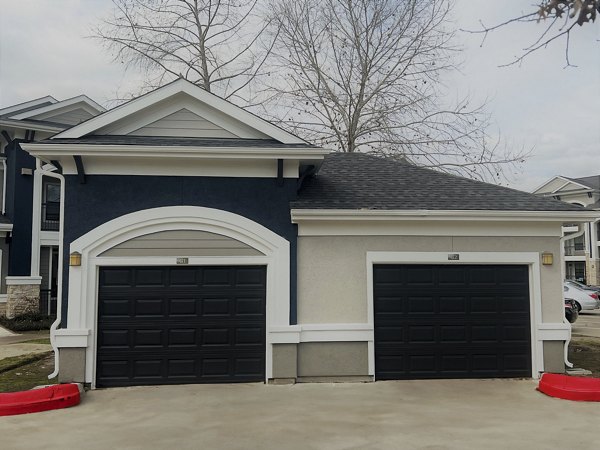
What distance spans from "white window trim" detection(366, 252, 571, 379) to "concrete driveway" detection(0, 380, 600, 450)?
0.86 meters

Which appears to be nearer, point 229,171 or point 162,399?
point 162,399

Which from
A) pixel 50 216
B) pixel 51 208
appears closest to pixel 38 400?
pixel 50 216

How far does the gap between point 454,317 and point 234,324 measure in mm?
4027

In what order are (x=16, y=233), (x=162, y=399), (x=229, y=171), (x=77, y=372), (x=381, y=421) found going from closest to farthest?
(x=381, y=421) → (x=162, y=399) → (x=77, y=372) → (x=229, y=171) → (x=16, y=233)

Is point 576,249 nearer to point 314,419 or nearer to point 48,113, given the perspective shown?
point 48,113

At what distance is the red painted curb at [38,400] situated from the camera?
23.5 feet

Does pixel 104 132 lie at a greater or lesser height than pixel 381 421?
greater

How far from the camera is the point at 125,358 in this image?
8.96 m

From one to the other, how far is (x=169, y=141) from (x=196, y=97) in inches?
37.4

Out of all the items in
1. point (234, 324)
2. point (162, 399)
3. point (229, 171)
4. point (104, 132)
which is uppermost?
point (104, 132)

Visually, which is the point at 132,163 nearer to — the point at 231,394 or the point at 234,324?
the point at 234,324

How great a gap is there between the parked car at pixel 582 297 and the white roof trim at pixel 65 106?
22.9 m

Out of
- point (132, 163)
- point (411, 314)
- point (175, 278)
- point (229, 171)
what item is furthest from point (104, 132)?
point (411, 314)

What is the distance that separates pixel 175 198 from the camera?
9172mm
